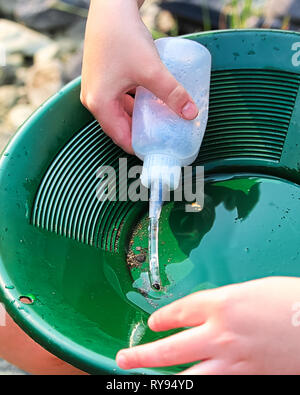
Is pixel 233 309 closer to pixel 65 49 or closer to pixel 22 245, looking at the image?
pixel 22 245

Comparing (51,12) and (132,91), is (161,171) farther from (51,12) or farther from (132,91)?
(51,12)

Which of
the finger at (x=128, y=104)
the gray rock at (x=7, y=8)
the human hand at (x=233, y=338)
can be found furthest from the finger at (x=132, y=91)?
the gray rock at (x=7, y=8)

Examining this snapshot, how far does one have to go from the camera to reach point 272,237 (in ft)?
3.12

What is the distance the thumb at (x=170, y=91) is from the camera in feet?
2.69

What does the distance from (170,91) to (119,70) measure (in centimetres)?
11

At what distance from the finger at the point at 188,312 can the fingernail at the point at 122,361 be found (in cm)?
6

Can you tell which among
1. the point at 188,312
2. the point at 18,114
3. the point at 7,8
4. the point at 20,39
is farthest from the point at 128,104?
the point at 7,8

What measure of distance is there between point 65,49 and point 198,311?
1.59 m

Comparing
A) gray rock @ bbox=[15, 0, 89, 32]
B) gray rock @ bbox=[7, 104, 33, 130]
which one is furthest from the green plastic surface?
gray rock @ bbox=[15, 0, 89, 32]

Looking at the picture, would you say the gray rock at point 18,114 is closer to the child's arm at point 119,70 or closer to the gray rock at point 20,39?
the gray rock at point 20,39

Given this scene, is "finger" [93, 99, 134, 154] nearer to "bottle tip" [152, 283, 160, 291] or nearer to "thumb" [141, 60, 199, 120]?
"thumb" [141, 60, 199, 120]

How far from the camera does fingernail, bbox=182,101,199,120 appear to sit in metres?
0.84

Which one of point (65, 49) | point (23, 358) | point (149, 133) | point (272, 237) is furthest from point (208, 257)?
point (65, 49)

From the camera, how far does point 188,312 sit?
64 cm
